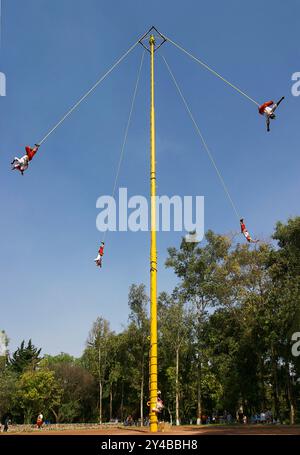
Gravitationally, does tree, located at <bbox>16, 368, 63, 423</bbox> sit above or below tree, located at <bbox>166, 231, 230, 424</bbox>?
below

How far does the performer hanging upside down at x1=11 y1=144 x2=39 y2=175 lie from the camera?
1611cm

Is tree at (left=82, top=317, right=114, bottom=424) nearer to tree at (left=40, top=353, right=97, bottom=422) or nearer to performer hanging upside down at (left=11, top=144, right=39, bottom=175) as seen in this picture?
tree at (left=40, top=353, right=97, bottom=422)

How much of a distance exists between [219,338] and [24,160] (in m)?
40.1

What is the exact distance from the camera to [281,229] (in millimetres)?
47906

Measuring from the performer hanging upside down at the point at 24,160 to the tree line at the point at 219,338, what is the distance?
30.7 m

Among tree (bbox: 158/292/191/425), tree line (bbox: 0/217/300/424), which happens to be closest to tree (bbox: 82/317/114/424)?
tree line (bbox: 0/217/300/424)

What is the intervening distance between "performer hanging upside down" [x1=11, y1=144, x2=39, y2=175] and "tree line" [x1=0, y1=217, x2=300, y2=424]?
30.7 meters

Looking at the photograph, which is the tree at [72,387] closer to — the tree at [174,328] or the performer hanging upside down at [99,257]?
the tree at [174,328]

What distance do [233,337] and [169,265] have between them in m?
10.9

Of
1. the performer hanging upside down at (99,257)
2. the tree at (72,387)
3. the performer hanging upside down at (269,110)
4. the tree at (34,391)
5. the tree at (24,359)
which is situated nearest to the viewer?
the performer hanging upside down at (269,110)

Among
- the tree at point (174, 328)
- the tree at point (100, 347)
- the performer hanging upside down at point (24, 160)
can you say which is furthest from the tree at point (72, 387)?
the performer hanging upside down at point (24, 160)

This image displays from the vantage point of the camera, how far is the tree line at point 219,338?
147 feet

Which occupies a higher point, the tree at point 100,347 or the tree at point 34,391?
the tree at point 100,347
